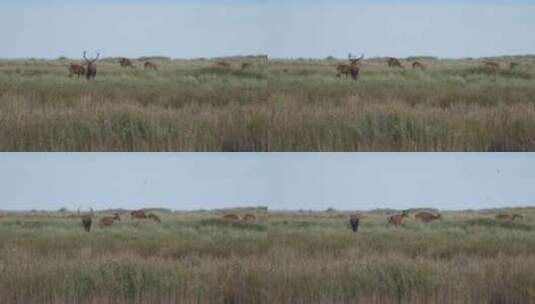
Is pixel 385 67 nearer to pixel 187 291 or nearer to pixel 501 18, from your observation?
pixel 501 18

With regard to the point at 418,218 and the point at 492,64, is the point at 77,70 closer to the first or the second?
the point at 492,64

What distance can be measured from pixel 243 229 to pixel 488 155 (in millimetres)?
2869

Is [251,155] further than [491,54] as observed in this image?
No

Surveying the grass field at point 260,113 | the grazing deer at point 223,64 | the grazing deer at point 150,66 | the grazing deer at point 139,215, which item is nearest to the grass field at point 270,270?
the grass field at point 260,113

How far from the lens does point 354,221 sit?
1372cm

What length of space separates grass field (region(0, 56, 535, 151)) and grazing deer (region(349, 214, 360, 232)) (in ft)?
6.48

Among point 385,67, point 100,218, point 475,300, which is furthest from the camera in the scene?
point 100,218

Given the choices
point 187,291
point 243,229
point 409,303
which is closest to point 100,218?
point 243,229

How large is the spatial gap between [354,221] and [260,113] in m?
3.11

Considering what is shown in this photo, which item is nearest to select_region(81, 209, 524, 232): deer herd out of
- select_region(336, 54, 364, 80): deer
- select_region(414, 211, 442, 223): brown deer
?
select_region(414, 211, 442, 223): brown deer

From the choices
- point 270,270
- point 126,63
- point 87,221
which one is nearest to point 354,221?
point 270,270

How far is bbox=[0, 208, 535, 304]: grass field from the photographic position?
10.9m

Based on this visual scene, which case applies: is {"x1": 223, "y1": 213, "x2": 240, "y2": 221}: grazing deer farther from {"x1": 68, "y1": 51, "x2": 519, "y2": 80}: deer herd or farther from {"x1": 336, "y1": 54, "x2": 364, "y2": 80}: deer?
{"x1": 336, "y1": 54, "x2": 364, "y2": 80}: deer

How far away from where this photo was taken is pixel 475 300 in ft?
35.7
